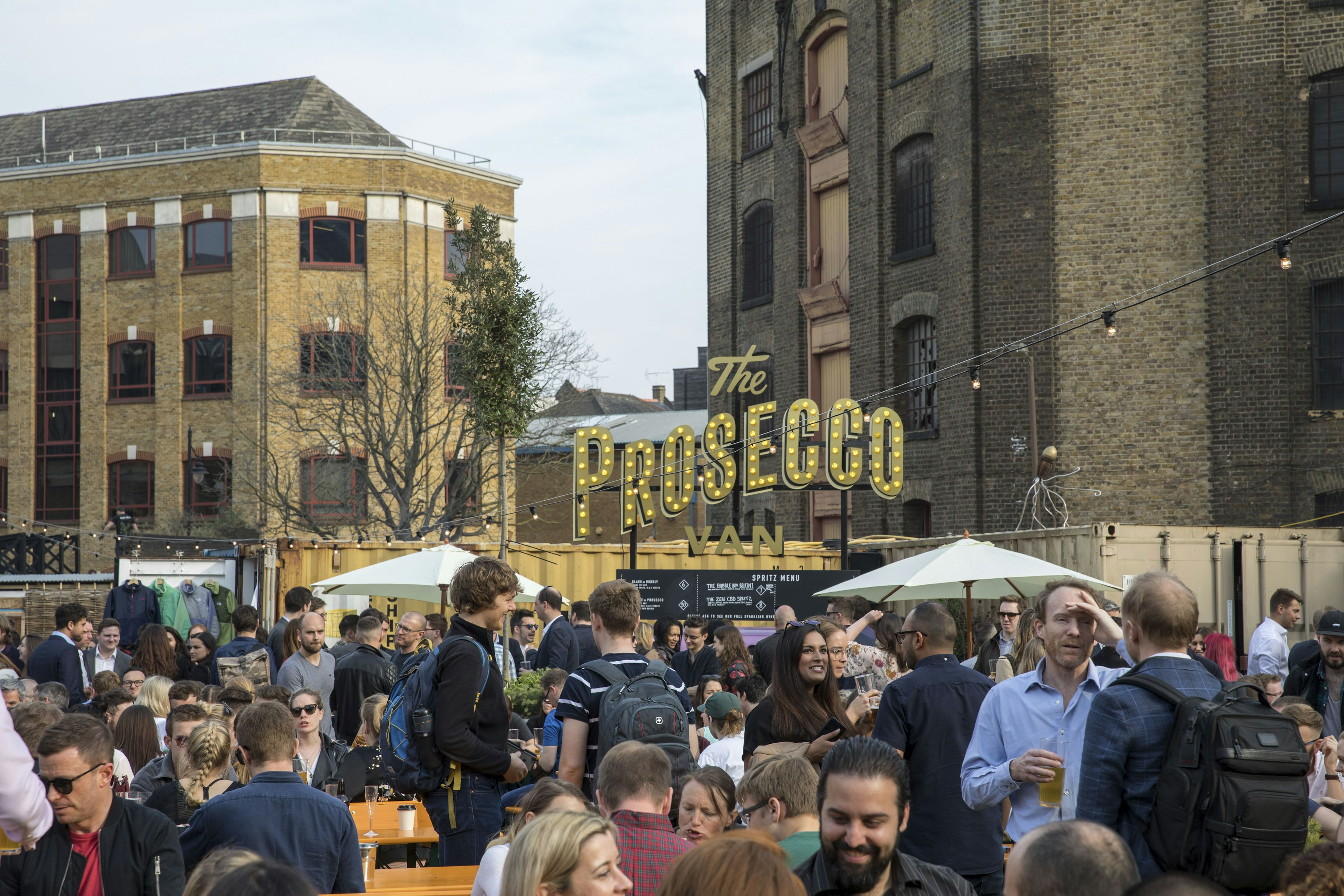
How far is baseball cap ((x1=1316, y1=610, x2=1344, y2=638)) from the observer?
9.49m

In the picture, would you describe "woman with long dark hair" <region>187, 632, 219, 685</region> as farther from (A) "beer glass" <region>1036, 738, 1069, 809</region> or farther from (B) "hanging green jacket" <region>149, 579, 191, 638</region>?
(A) "beer glass" <region>1036, 738, 1069, 809</region>

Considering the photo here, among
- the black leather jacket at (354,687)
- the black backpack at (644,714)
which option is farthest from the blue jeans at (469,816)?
the black leather jacket at (354,687)

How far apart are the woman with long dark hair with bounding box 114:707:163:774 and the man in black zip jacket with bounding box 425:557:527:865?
2.39 m

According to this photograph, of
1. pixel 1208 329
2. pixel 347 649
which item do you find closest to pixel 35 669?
pixel 347 649

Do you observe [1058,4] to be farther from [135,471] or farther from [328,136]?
[135,471]

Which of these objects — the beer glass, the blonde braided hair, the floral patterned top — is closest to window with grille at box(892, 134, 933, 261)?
the floral patterned top

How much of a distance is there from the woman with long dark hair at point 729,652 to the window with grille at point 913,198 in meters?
15.2

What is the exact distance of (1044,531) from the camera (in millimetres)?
18938

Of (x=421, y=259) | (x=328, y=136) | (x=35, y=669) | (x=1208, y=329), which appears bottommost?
(x=35, y=669)

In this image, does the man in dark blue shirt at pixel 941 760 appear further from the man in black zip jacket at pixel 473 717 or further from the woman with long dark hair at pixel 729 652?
the woman with long dark hair at pixel 729 652

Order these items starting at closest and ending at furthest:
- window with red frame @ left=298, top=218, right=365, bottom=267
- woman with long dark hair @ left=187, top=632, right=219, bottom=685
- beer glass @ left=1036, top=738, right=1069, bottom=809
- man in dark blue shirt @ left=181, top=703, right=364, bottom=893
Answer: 1. beer glass @ left=1036, top=738, right=1069, bottom=809
2. man in dark blue shirt @ left=181, top=703, right=364, bottom=893
3. woman with long dark hair @ left=187, top=632, right=219, bottom=685
4. window with red frame @ left=298, top=218, right=365, bottom=267

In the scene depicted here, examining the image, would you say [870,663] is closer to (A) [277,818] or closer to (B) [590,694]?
(B) [590,694]

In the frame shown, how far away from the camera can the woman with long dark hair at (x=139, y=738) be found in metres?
8.19

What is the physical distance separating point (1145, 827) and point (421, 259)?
42.9m
